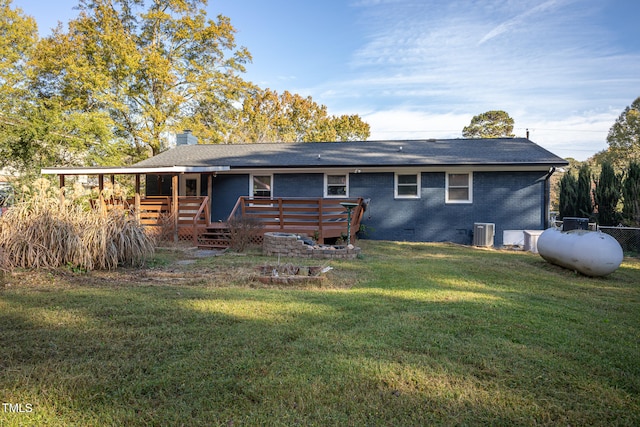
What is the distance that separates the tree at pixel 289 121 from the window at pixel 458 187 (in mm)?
22432

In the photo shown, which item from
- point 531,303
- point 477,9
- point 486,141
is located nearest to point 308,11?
point 477,9

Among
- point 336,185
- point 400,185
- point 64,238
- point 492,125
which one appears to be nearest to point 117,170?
point 64,238

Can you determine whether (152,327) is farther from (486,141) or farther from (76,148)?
(76,148)

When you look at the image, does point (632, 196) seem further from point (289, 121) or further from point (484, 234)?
point (289, 121)

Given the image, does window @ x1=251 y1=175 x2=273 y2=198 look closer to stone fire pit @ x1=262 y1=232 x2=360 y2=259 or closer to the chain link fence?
stone fire pit @ x1=262 y1=232 x2=360 y2=259

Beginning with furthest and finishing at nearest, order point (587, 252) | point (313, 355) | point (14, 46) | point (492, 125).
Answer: point (492, 125), point (14, 46), point (587, 252), point (313, 355)

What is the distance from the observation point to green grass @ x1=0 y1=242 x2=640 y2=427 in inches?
96.7

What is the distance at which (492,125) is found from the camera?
4491cm

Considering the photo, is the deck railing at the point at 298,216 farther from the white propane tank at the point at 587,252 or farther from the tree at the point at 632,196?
the tree at the point at 632,196

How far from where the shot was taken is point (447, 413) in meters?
2.43

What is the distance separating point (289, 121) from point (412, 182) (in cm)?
2427

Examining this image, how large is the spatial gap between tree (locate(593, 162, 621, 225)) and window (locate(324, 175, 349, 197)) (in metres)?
9.40

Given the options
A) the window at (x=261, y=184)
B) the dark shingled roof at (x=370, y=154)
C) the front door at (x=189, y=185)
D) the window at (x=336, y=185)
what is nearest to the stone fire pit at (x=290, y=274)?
the dark shingled roof at (x=370, y=154)

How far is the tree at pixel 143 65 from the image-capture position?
Result: 21.9 metres
